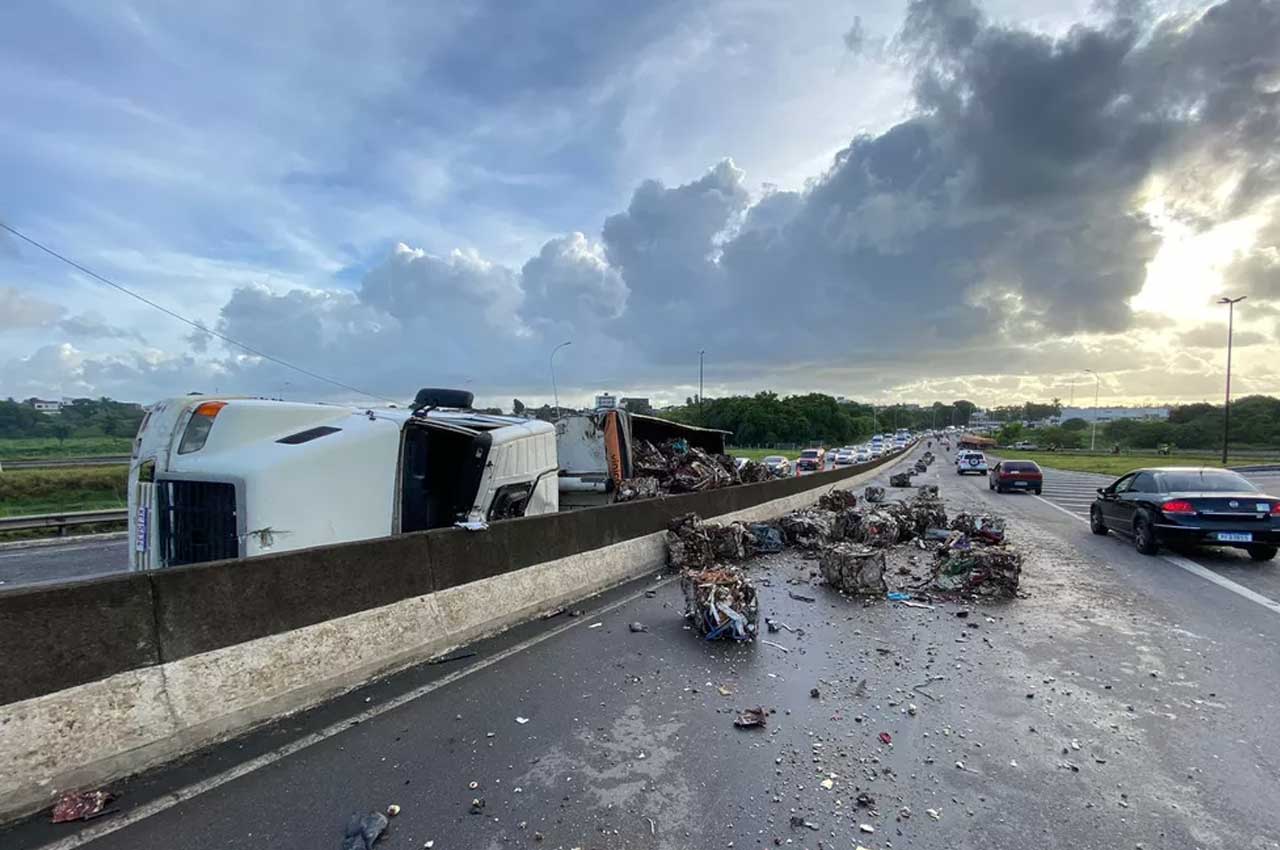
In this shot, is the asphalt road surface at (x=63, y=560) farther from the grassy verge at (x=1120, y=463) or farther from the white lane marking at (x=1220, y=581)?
the grassy verge at (x=1120, y=463)

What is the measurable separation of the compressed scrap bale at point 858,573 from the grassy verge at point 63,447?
61.7 meters

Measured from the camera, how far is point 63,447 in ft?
195

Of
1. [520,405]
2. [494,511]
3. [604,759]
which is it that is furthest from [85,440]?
[604,759]

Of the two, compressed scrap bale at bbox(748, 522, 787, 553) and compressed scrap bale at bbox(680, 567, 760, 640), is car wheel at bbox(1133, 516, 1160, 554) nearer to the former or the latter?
compressed scrap bale at bbox(748, 522, 787, 553)

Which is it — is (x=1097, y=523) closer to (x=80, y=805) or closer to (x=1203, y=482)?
(x=1203, y=482)

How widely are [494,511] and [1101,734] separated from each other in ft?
19.3

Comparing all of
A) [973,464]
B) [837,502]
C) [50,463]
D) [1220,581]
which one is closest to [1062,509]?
[837,502]

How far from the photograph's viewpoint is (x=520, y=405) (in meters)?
13.3

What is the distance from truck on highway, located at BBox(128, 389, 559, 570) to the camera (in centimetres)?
476

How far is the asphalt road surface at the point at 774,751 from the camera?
2.95 metres

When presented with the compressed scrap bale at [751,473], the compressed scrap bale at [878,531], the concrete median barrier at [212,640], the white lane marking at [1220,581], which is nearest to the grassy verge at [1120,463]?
the compressed scrap bale at [751,473]

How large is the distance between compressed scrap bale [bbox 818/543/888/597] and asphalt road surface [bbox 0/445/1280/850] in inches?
70.4

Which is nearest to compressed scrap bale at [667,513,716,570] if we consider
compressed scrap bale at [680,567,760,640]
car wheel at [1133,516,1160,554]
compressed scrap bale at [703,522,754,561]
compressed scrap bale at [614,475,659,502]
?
compressed scrap bale at [703,522,754,561]

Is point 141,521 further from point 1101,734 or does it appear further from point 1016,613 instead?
point 1016,613
